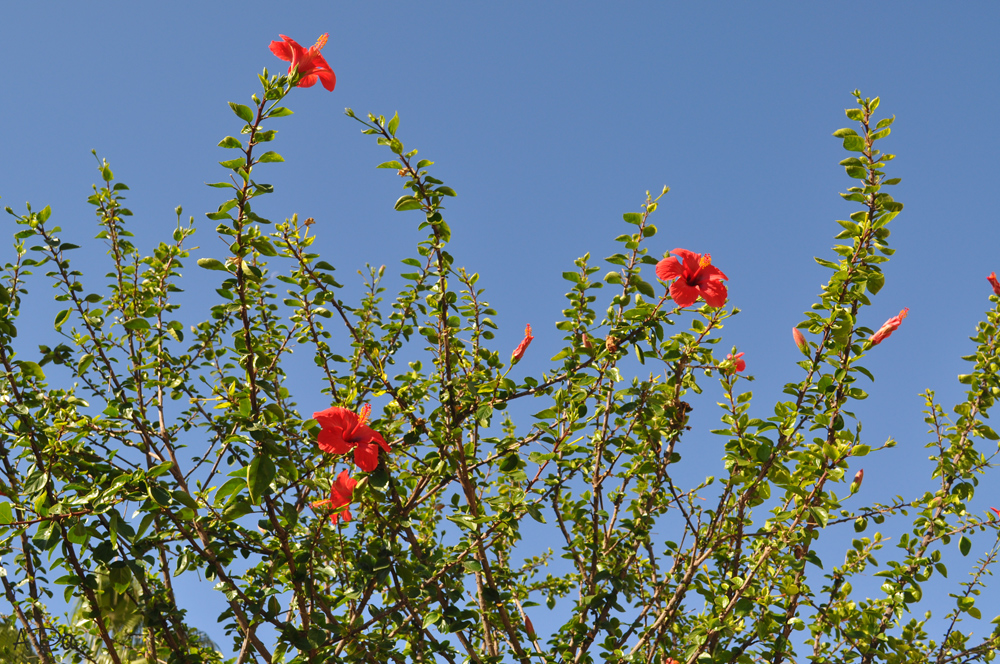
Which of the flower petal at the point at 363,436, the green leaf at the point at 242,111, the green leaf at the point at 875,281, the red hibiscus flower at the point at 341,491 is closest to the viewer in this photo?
the green leaf at the point at 242,111

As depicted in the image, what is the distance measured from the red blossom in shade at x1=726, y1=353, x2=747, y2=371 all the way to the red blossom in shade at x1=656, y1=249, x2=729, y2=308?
0.85ft

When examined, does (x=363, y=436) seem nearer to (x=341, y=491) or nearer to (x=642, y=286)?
(x=341, y=491)

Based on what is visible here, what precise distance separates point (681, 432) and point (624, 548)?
790 mm

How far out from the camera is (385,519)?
3.26m

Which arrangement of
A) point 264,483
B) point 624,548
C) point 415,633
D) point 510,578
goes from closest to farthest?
point 264,483
point 415,633
point 624,548
point 510,578

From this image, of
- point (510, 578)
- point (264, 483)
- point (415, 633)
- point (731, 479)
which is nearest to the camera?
point (264, 483)

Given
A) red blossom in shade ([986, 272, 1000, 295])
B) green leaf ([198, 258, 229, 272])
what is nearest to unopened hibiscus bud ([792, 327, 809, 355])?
red blossom in shade ([986, 272, 1000, 295])

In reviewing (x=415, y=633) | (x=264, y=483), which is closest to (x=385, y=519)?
(x=415, y=633)

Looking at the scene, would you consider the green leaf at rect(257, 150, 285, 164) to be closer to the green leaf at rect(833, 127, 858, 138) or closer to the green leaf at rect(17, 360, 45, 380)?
the green leaf at rect(17, 360, 45, 380)

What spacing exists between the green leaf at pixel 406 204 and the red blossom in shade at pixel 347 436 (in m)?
0.88

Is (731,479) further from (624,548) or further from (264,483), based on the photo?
(264,483)

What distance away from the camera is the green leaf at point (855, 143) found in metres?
2.69

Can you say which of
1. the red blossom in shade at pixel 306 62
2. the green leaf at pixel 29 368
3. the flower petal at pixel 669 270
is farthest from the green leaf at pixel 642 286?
the green leaf at pixel 29 368

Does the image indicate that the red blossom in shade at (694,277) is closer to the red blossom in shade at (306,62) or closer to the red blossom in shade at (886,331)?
the red blossom in shade at (886,331)
